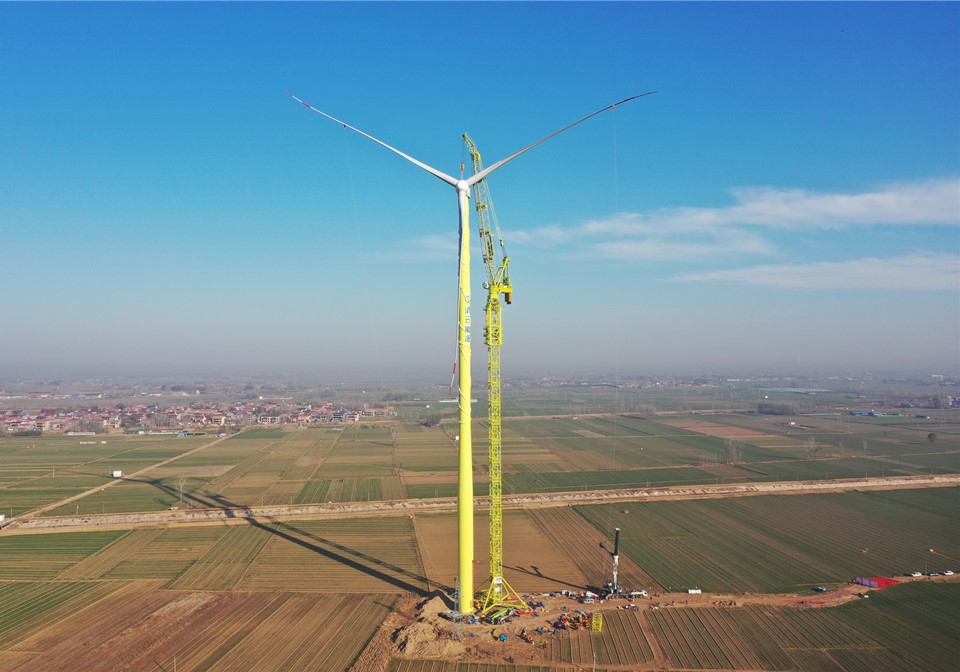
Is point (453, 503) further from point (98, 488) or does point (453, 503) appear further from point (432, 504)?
point (98, 488)

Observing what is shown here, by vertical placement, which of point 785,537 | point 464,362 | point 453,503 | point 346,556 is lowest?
point 785,537

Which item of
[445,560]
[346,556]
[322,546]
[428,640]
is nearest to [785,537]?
[445,560]

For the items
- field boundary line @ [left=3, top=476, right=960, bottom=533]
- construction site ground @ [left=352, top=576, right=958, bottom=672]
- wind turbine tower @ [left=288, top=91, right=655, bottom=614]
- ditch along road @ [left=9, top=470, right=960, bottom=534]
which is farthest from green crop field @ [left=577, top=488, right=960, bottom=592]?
wind turbine tower @ [left=288, top=91, right=655, bottom=614]

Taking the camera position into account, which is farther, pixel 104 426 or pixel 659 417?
pixel 659 417

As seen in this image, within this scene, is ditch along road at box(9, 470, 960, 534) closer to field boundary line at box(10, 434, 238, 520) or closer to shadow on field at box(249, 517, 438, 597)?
field boundary line at box(10, 434, 238, 520)

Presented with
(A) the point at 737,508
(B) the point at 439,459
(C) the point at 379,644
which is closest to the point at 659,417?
(B) the point at 439,459

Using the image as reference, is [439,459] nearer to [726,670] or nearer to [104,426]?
[726,670]

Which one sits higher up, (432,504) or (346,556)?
(432,504)

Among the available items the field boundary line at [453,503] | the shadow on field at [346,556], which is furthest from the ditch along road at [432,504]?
the shadow on field at [346,556]
